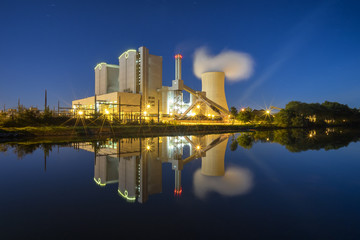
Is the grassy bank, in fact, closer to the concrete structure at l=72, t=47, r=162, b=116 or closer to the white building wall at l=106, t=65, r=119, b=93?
the concrete structure at l=72, t=47, r=162, b=116

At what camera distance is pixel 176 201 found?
3389mm

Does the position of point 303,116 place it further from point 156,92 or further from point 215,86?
point 156,92

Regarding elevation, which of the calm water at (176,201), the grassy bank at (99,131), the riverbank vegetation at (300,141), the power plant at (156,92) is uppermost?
the power plant at (156,92)

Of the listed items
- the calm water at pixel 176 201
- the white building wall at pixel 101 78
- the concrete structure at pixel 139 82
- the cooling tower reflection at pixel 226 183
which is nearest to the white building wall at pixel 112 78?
the white building wall at pixel 101 78

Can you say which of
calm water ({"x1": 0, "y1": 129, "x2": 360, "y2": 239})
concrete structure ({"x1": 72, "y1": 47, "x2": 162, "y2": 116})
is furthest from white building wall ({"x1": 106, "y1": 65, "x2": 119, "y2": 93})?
calm water ({"x1": 0, "y1": 129, "x2": 360, "y2": 239})

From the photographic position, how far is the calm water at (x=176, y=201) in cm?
245

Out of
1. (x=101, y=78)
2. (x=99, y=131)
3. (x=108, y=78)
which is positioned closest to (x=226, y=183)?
(x=99, y=131)

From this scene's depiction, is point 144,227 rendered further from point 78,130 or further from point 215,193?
point 78,130

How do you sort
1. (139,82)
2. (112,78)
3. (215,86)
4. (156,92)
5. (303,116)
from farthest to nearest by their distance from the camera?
(112,78)
(156,92)
(215,86)
(139,82)
(303,116)

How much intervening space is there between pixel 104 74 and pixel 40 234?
54111mm

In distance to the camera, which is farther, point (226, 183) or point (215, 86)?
point (215, 86)

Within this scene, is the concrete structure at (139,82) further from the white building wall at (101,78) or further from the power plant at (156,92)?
the white building wall at (101,78)

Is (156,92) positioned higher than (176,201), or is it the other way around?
(156,92)

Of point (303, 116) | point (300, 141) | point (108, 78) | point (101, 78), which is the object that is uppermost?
point (101, 78)
